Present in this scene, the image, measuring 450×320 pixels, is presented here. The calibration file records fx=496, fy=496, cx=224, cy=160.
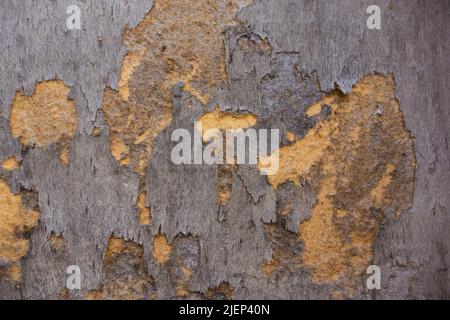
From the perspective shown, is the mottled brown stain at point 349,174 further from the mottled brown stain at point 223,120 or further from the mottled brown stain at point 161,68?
the mottled brown stain at point 161,68

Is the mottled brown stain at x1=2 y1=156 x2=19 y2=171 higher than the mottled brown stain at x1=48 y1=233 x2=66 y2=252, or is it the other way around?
the mottled brown stain at x1=2 y1=156 x2=19 y2=171

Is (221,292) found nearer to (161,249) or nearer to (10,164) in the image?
(161,249)

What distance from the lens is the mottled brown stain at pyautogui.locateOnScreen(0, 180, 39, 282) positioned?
4.91ft

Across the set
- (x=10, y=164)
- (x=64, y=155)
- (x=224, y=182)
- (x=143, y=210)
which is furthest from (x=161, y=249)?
(x=10, y=164)

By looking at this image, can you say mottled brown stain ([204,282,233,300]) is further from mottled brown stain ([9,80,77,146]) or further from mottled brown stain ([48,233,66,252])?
mottled brown stain ([9,80,77,146])

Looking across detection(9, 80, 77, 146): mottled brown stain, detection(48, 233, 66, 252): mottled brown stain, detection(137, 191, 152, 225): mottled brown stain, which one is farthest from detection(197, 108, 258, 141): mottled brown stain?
detection(48, 233, 66, 252): mottled brown stain

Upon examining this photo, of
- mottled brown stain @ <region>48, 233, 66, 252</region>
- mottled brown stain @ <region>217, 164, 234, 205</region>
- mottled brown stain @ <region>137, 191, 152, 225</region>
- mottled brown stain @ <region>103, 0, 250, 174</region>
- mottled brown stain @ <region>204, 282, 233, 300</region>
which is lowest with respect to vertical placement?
mottled brown stain @ <region>204, 282, 233, 300</region>

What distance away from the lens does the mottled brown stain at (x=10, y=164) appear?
1.50 m

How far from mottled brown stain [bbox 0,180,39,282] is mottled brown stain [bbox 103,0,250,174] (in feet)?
1.07

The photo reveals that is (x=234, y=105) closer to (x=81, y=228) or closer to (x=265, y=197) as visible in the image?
(x=265, y=197)

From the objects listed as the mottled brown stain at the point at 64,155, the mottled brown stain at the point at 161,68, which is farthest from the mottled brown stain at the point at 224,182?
the mottled brown stain at the point at 64,155

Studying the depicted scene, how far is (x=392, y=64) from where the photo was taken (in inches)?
60.4
